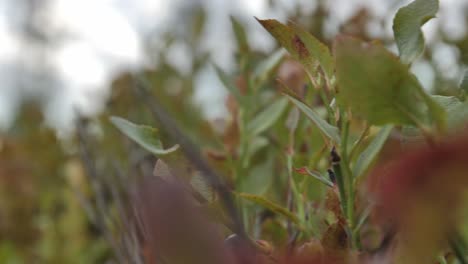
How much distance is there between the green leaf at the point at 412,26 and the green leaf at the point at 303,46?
0.05 meters

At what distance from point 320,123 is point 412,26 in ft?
0.28

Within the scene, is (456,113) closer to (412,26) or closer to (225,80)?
(412,26)

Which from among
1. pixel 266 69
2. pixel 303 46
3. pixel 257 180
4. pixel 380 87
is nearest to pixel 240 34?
pixel 266 69

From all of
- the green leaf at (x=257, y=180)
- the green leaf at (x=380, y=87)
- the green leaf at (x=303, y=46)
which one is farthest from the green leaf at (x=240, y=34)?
the green leaf at (x=380, y=87)

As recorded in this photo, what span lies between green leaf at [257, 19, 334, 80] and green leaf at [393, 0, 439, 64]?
5 cm

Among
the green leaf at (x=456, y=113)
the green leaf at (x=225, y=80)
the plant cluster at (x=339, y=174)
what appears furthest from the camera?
the green leaf at (x=225, y=80)

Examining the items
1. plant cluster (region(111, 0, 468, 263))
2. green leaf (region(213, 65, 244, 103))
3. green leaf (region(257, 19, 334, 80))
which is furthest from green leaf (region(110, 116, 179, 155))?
green leaf (region(213, 65, 244, 103))

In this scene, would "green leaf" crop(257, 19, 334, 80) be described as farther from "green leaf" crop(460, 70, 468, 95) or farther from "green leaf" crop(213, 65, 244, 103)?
"green leaf" crop(213, 65, 244, 103)

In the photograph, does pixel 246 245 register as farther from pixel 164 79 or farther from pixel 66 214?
pixel 164 79

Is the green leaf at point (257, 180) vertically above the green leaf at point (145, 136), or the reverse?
the green leaf at point (145, 136)

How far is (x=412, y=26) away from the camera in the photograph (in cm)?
40

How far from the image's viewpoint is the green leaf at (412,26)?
0.39 metres

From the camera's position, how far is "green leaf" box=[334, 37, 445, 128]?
0.97 ft

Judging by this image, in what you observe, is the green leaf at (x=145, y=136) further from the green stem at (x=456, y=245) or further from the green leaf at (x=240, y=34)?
the green leaf at (x=240, y=34)
